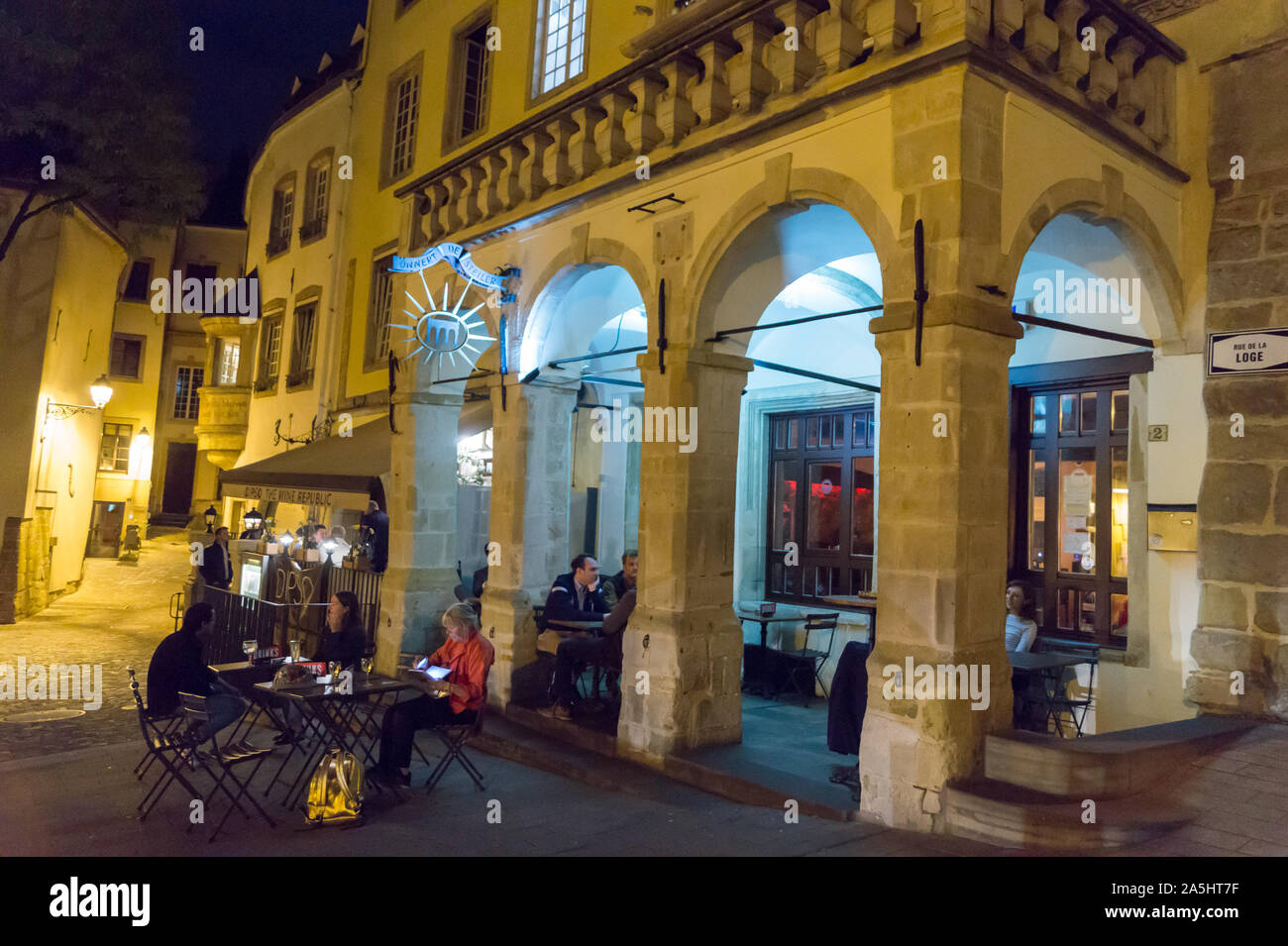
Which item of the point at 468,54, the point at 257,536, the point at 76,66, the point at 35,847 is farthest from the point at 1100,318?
the point at 76,66

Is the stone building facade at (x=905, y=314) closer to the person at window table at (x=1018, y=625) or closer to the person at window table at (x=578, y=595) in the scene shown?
the person at window table at (x=578, y=595)

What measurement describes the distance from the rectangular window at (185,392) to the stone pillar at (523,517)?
2643 cm

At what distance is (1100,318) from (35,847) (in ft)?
27.6

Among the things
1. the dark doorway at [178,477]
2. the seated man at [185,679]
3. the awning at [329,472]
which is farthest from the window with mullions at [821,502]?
the dark doorway at [178,477]

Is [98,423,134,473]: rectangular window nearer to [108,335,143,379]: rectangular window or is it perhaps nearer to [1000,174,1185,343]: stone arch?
[108,335,143,379]: rectangular window

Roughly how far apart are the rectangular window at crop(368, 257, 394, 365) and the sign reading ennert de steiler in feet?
42.7

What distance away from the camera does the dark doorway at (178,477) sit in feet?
105

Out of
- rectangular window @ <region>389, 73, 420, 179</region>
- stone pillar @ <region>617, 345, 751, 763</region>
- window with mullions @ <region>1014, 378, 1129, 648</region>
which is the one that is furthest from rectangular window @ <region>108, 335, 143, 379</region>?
window with mullions @ <region>1014, 378, 1129, 648</region>

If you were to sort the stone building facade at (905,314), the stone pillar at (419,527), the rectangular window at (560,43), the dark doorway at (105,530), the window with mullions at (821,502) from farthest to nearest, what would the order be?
the dark doorway at (105,530) → the rectangular window at (560,43) → the stone pillar at (419,527) → the window with mullions at (821,502) → the stone building facade at (905,314)

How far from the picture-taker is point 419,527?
1056 cm

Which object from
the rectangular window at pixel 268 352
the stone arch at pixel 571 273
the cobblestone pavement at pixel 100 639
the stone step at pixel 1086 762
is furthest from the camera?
the rectangular window at pixel 268 352

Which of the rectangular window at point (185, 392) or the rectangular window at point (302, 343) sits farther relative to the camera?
the rectangular window at point (185, 392)

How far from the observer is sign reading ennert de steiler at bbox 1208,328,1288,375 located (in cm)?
651
